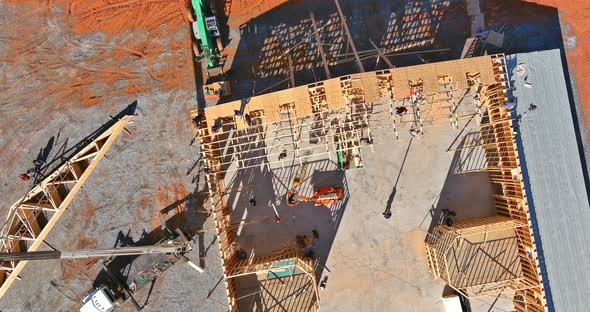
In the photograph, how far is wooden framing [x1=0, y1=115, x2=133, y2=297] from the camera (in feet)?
51.6

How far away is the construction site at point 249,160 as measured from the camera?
15.8 m

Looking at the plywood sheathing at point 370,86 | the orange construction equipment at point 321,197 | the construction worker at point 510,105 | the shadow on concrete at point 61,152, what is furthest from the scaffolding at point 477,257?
the shadow on concrete at point 61,152

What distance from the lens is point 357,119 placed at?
16.3 meters

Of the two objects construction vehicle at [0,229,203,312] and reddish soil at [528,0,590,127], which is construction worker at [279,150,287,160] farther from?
Result: reddish soil at [528,0,590,127]

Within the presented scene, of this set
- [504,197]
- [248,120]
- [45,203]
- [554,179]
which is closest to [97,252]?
[45,203]

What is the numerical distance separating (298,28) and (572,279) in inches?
618

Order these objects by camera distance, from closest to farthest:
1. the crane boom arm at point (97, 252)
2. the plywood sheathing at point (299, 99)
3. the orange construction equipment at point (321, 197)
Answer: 1. the plywood sheathing at point (299, 99)
2. the crane boom arm at point (97, 252)
3. the orange construction equipment at point (321, 197)

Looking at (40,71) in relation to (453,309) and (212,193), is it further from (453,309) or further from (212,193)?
(453,309)

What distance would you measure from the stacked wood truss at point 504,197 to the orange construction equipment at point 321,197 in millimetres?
4663

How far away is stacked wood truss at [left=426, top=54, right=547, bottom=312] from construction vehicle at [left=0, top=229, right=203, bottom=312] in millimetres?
11357

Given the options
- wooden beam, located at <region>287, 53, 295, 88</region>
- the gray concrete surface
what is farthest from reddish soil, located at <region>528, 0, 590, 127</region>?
wooden beam, located at <region>287, 53, 295, 88</region>

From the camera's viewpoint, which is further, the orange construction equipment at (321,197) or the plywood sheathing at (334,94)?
the orange construction equipment at (321,197)

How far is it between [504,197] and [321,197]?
7.79m

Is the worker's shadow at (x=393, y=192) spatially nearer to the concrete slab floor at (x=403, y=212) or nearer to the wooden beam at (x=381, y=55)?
the concrete slab floor at (x=403, y=212)
